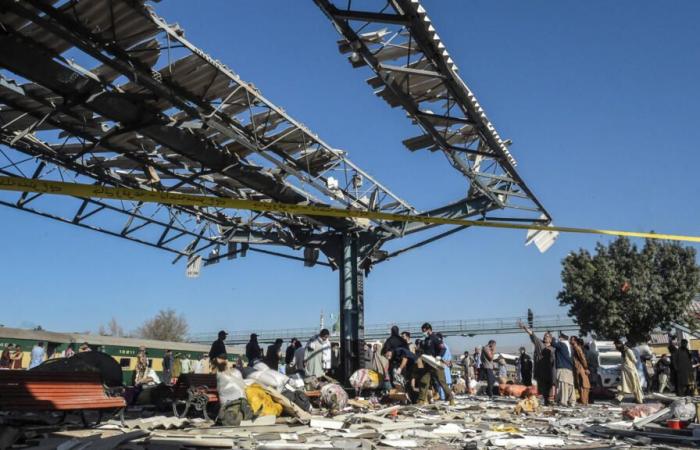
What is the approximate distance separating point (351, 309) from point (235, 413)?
27.9 feet

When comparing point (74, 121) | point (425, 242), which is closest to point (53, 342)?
point (74, 121)

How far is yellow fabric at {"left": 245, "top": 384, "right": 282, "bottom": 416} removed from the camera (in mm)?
8773

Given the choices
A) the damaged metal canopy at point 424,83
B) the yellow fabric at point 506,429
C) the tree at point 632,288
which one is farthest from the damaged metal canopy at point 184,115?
the tree at point 632,288

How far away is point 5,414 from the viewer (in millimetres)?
8844

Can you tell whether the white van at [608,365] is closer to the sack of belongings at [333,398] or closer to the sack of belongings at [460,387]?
the sack of belongings at [460,387]

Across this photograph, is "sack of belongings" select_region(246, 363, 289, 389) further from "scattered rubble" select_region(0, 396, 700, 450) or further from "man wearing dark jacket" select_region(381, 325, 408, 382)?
"man wearing dark jacket" select_region(381, 325, 408, 382)

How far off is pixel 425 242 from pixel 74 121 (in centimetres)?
1039

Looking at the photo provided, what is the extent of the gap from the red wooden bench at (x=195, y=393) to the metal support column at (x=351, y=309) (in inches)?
244

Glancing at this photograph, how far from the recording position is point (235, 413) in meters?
8.32

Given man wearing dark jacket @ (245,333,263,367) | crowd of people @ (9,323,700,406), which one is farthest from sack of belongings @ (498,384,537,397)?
man wearing dark jacket @ (245,333,263,367)

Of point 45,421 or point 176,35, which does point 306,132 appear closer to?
point 176,35

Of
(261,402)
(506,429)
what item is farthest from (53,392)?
(506,429)

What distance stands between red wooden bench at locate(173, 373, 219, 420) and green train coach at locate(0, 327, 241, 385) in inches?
421

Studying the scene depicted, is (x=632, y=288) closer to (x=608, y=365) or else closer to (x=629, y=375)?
(x=608, y=365)
